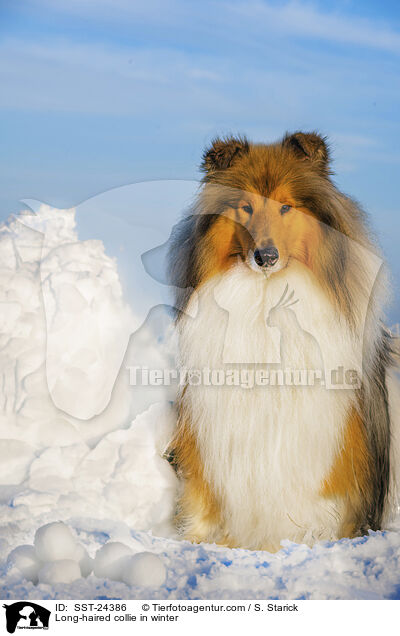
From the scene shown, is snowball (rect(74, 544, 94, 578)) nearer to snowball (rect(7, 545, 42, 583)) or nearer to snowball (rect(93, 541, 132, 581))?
snowball (rect(93, 541, 132, 581))

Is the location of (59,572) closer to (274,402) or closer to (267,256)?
(274,402)

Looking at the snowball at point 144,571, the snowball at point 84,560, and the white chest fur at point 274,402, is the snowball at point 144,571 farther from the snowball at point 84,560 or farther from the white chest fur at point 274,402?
the white chest fur at point 274,402

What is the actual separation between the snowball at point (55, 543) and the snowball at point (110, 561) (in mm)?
91

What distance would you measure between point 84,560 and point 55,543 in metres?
0.11

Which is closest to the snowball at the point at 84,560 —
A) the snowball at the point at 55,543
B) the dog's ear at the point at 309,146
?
the snowball at the point at 55,543

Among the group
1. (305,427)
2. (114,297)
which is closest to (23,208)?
(114,297)

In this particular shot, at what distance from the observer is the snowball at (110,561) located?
2115mm

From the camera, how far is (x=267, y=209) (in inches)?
88.0

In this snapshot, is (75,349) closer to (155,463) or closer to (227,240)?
(155,463)

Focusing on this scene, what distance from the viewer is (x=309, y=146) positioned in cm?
235

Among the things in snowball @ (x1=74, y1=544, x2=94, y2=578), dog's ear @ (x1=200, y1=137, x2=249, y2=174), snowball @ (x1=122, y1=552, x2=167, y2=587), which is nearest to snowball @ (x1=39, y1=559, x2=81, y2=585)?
snowball @ (x1=74, y1=544, x2=94, y2=578)

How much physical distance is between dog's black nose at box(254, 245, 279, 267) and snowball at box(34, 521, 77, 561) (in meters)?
1.09

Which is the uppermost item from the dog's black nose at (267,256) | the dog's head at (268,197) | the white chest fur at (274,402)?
the dog's head at (268,197)

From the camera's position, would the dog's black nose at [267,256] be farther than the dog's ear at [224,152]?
No
